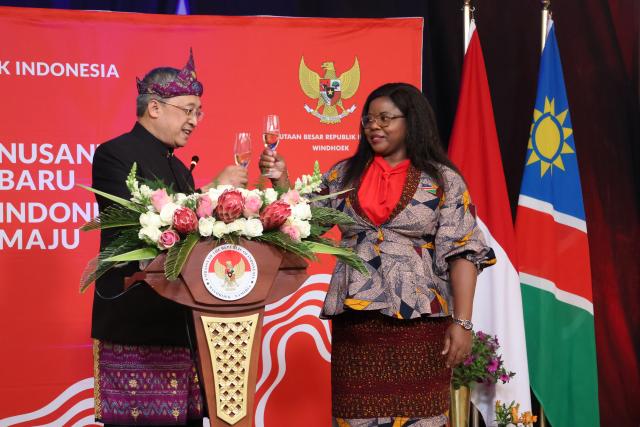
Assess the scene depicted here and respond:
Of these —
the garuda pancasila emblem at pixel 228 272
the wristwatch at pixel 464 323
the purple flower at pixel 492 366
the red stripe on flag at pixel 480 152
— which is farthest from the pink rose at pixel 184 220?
the red stripe on flag at pixel 480 152

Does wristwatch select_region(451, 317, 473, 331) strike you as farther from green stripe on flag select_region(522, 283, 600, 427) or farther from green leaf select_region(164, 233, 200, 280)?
green stripe on flag select_region(522, 283, 600, 427)

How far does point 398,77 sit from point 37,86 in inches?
70.9

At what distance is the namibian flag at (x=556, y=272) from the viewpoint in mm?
4566

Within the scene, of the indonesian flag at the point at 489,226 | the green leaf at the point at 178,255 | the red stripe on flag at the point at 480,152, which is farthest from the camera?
the red stripe on flag at the point at 480,152

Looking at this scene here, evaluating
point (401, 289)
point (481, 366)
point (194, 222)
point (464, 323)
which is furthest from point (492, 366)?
point (194, 222)

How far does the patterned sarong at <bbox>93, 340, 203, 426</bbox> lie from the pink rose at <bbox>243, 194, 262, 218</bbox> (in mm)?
710

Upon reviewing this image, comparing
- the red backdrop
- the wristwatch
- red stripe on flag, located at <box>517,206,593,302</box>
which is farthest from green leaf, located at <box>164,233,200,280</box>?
red stripe on flag, located at <box>517,206,593,302</box>

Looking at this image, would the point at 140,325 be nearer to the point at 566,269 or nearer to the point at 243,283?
the point at 243,283

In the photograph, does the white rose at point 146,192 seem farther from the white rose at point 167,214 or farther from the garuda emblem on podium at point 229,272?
the garuda emblem on podium at point 229,272

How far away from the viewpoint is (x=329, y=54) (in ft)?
14.6

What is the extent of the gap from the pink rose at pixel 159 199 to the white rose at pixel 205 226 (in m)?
0.11

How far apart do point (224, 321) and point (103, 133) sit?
7.32ft

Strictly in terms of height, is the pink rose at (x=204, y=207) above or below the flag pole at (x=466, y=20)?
below

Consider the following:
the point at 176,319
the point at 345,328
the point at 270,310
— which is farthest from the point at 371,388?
the point at 270,310
